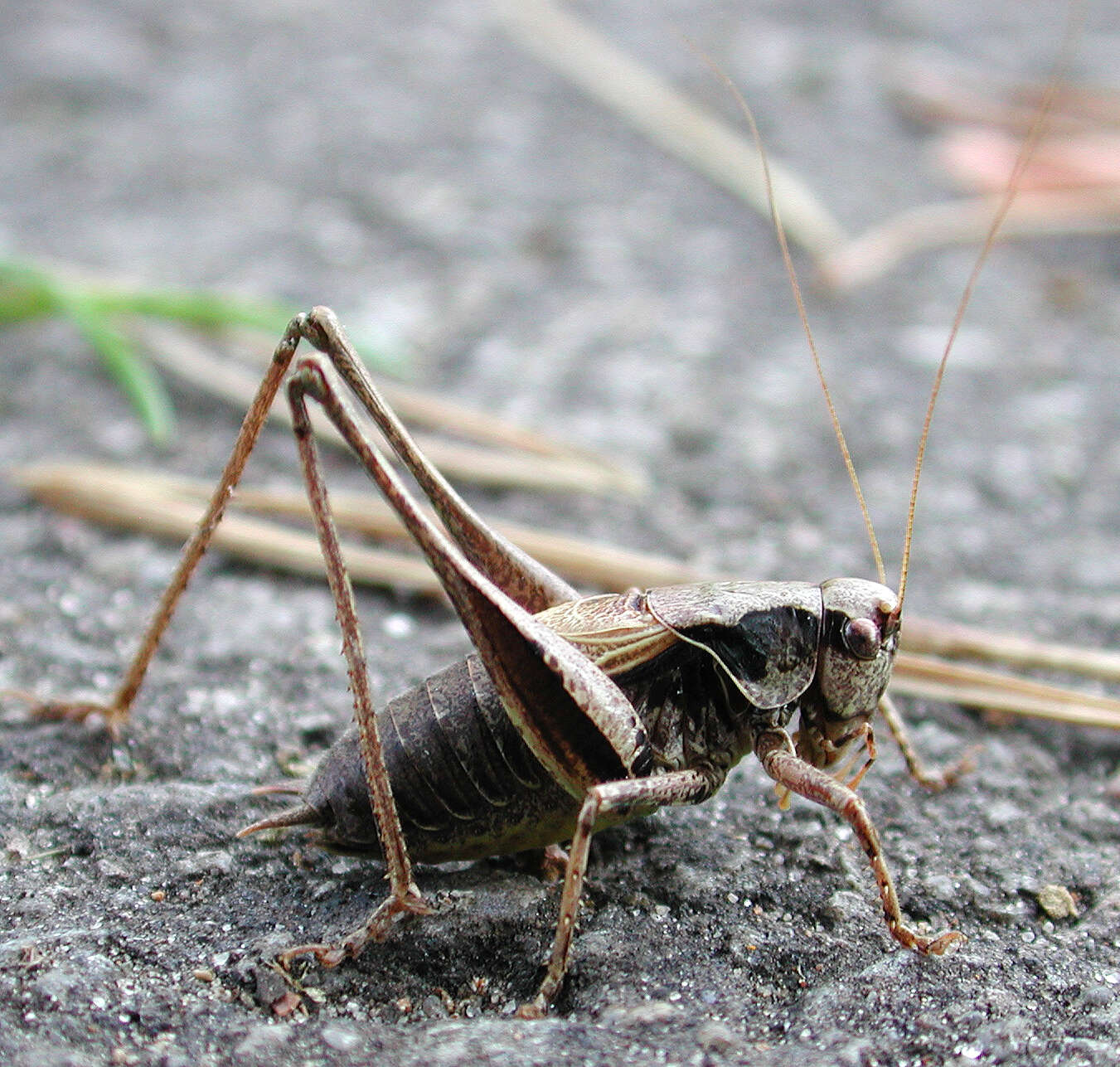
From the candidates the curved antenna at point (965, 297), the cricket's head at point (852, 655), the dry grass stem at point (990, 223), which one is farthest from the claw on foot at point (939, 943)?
the dry grass stem at point (990, 223)

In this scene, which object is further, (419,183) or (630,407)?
(419,183)

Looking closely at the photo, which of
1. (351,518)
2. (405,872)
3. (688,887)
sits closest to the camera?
(405,872)

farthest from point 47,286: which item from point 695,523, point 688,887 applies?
point 688,887

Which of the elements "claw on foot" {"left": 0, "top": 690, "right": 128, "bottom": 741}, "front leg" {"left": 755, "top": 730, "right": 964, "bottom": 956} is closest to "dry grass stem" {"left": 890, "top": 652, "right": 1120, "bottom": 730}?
"front leg" {"left": 755, "top": 730, "right": 964, "bottom": 956}

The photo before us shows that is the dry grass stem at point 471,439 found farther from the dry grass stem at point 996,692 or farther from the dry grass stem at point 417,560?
the dry grass stem at point 996,692

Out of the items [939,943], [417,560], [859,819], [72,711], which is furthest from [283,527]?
[939,943]

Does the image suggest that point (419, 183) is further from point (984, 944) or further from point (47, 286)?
point (984, 944)
